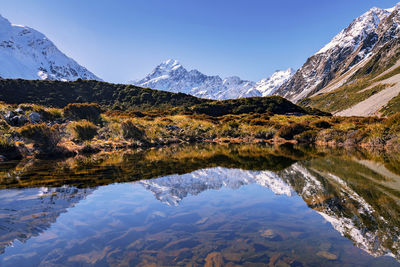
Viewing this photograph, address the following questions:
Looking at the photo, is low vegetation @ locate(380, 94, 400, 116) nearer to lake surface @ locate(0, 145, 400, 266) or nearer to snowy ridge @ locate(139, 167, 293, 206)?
lake surface @ locate(0, 145, 400, 266)

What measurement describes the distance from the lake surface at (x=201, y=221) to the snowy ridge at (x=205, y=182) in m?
0.05

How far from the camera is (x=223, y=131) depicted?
52.6 m

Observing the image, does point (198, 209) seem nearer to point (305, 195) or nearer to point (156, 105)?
point (305, 195)

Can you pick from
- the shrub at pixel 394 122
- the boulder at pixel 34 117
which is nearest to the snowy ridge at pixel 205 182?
the shrub at pixel 394 122

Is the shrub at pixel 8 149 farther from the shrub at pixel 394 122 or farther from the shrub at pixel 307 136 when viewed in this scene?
the shrub at pixel 394 122

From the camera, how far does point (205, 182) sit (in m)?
12.8

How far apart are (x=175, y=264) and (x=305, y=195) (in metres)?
7.19

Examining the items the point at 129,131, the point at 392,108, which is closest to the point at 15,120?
the point at 129,131

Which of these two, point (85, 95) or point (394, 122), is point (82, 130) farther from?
point (85, 95)

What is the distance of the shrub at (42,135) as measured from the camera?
24.0 metres

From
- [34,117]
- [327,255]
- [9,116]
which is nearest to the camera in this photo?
[327,255]

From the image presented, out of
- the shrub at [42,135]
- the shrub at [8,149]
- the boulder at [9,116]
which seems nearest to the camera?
the shrub at [8,149]

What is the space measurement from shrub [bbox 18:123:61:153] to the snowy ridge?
59.2ft

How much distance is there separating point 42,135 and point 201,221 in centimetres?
2422
